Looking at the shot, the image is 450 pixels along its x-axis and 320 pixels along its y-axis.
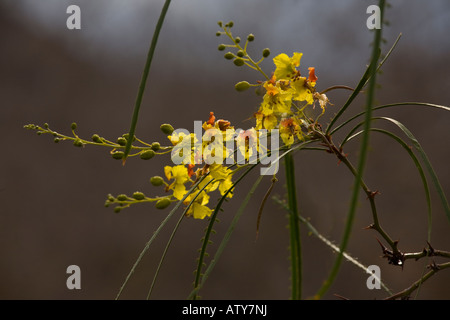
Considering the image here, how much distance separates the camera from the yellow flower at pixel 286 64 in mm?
372

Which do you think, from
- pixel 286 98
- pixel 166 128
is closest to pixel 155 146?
pixel 166 128

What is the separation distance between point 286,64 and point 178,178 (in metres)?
0.14

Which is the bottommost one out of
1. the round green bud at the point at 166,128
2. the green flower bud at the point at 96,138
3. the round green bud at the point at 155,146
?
the round green bud at the point at 155,146

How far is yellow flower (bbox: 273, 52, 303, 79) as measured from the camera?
0.37 meters

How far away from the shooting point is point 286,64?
374 millimetres

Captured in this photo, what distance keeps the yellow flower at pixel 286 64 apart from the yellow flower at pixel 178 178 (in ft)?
0.38

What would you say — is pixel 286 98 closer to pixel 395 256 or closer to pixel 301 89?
pixel 301 89

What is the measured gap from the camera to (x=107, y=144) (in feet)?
1.16

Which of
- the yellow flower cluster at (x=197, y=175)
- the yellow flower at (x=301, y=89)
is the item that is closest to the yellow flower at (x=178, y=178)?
the yellow flower cluster at (x=197, y=175)

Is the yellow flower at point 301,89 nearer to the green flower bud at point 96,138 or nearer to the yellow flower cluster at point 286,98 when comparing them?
the yellow flower cluster at point 286,98

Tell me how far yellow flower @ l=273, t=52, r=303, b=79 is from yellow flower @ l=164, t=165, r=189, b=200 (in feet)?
0.38
